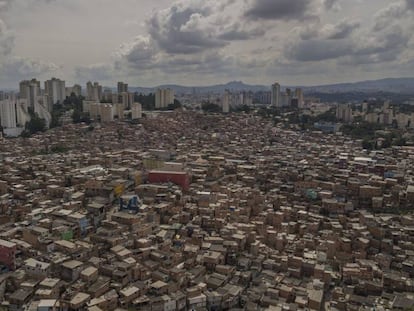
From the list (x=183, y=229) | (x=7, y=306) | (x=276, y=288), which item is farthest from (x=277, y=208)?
(x=7, y=306)

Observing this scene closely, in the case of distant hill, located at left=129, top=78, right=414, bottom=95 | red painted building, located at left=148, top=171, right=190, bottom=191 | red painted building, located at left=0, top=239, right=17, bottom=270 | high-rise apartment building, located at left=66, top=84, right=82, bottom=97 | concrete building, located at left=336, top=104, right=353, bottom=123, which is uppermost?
distant hill, located at left=129, top=78, right=414, bottom=95

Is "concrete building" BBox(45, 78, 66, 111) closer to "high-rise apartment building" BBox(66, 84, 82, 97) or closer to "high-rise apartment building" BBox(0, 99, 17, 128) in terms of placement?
"high-rise apartment building" BBox(66, 84, 82, 97)

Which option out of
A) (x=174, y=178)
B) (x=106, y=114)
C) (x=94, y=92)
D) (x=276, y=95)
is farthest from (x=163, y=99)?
(x=174, y=178)

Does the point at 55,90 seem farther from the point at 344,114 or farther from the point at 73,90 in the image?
the point at 344,114

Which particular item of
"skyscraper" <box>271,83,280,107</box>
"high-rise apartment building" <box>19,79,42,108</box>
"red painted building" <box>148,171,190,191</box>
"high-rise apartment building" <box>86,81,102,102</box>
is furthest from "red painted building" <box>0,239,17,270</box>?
"skyscraper" <box>271,83,280,107</box>

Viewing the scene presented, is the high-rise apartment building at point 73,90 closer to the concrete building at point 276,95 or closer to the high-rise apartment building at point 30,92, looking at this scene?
the high-rise apartment building at point 30,92

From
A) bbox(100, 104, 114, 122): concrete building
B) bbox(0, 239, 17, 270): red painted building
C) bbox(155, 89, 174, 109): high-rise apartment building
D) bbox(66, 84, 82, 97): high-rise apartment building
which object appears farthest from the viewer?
bbox(66, 84, 82, 97): high-rise apartment building

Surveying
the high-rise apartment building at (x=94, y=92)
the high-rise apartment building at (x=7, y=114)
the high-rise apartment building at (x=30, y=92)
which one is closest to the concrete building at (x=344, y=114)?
the high-rise apartment building at (x=94, y=92)

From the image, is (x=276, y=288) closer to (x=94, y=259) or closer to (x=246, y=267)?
(x=246, y=267)

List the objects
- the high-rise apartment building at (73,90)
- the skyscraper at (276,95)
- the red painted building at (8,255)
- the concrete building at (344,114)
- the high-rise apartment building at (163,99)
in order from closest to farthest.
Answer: the red painted building at (8,255) → the concrete building at (344,114) → the high-rise apartment building at (163,99) → the high-rise apartment building at (73,90) → the skyscraper at (276,95)
